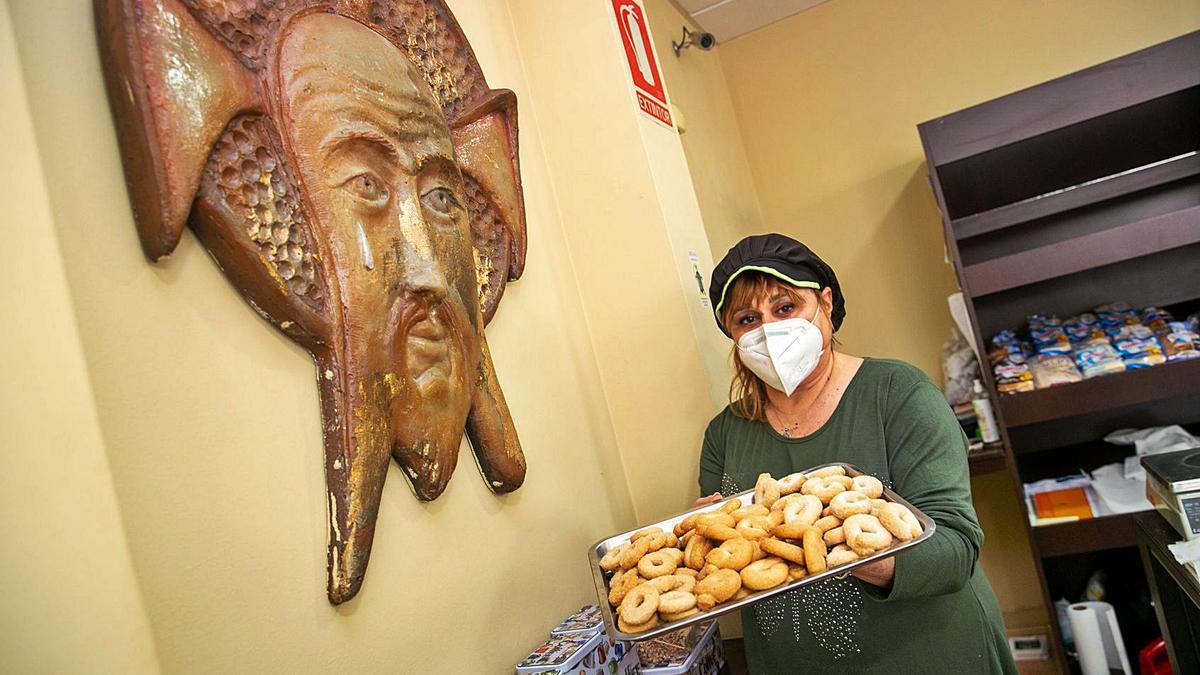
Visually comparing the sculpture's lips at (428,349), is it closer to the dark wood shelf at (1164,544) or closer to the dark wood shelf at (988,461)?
the dark wood shelf at (1164,544)

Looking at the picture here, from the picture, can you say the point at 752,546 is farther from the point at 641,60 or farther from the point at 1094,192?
the point at 1094,192

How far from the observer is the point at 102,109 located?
104cm

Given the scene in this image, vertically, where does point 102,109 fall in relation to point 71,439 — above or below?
above

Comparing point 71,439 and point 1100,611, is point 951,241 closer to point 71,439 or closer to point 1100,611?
point 1100,611

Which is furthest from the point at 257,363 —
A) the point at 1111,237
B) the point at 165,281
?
the point at 1111,237

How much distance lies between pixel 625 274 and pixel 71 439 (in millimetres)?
1530

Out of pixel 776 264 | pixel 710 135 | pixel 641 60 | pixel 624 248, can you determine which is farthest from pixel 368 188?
pixel 710 135

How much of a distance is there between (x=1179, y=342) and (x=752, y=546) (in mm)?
2420

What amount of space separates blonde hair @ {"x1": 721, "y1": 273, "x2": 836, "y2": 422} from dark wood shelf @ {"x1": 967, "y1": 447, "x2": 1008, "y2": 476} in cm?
162

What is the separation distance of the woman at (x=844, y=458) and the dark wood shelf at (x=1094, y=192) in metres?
1.58

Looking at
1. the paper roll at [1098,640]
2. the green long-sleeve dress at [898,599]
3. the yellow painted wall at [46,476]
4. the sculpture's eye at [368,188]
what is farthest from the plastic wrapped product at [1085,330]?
the yellow painted wall at [46,476]

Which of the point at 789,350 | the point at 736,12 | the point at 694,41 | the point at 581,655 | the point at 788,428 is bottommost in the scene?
the point at 581,655

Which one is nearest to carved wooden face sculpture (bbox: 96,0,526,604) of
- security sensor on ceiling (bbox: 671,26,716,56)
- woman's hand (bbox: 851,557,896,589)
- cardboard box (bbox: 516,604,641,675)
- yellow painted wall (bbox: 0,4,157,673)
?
yellow painted wall (bbox: 0,4,157,673)

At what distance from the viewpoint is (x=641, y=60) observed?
8.00 ft
